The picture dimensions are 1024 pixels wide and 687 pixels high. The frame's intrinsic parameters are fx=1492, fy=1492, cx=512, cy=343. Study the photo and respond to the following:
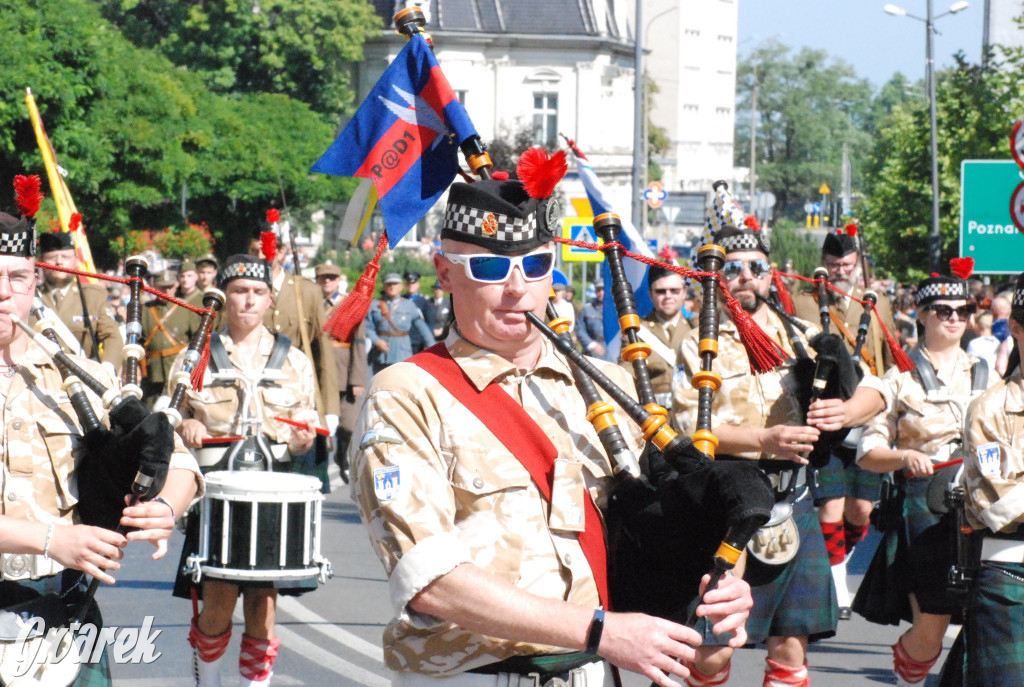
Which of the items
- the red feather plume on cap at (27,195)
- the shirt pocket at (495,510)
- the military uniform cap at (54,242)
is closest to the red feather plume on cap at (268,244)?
the military uniform cap at (54,242)

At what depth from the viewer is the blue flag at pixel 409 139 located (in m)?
Answer: 4.54

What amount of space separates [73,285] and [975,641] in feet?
25.0

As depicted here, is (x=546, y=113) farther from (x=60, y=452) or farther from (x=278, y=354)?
(x=60, y=452)

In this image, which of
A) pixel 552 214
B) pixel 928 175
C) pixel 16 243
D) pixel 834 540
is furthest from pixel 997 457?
pixel 928 175

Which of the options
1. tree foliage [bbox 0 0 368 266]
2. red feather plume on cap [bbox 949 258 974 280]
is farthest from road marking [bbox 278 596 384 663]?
tree foliage [bbox 0 0 368 266]

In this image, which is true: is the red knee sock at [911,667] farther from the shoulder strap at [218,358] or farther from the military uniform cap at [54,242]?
the military uniform cap at [54,242]

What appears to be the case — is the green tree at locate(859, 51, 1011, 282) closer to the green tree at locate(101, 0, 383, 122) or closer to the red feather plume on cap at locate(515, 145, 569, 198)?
the red feather plume on cap at locate(515, 145, 569, 198)

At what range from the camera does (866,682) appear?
7457 millimetres

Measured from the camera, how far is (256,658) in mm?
6711

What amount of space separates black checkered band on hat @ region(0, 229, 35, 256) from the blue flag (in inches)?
42.5

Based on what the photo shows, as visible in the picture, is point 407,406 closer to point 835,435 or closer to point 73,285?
point 835,435

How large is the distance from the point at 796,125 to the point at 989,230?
105724 millimetres

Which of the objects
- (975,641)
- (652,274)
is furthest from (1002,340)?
(975,641)

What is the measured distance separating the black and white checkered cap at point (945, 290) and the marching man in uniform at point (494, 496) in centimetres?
424
